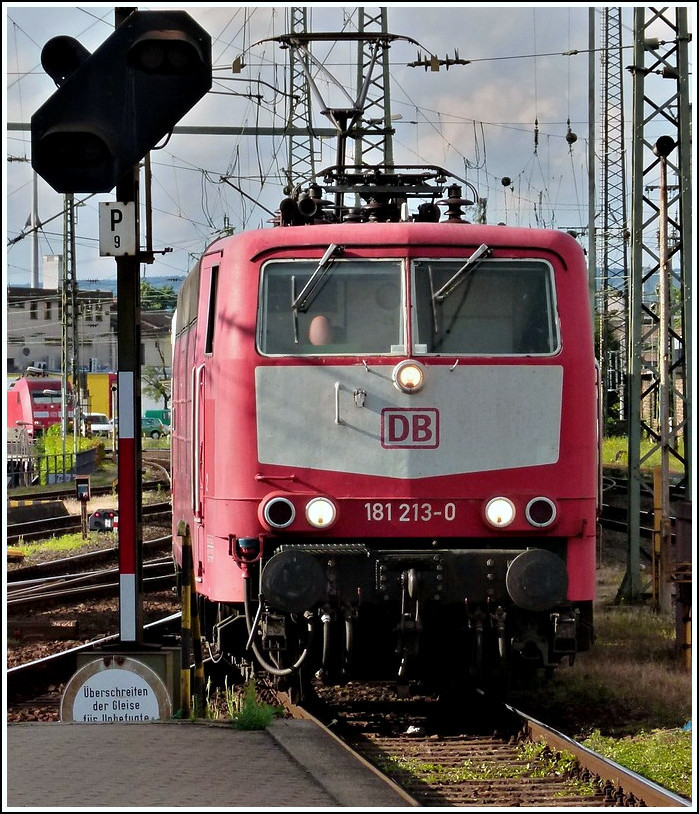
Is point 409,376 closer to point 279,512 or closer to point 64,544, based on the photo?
point 279,512

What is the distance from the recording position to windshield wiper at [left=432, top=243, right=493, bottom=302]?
8641mm

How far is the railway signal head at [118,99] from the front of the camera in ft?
24.0

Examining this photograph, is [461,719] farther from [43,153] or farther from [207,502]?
[43,153]

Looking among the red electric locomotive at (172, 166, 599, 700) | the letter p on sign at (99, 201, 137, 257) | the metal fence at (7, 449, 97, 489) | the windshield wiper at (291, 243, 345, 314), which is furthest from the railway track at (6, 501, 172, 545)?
the letter p on sign at (99, 201, 137, 257)

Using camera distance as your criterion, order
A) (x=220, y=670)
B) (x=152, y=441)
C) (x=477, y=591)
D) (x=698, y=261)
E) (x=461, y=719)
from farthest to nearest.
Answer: (x=152, y=441), (x=220, y=670), (x=698, y=261), (x=461, y=719), (x=477, y=591)

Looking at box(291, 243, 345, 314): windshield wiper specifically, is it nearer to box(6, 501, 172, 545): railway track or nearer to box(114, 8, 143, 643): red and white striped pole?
box(114, 8, 143, 643): red and white striped pole

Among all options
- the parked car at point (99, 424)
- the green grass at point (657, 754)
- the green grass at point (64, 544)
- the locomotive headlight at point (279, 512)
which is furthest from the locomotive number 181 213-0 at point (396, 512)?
the parked car at point (99, 424)

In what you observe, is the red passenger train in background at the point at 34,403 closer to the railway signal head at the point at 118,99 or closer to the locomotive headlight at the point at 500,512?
the locomotive headlight at the point at 500,512

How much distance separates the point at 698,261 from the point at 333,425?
12.0ft

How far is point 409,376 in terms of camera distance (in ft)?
27.6

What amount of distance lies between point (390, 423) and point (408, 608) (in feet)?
3.74

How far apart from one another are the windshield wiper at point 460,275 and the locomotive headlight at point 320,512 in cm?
148

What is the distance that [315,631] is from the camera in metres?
8.48

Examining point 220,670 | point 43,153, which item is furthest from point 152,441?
point 43,153
